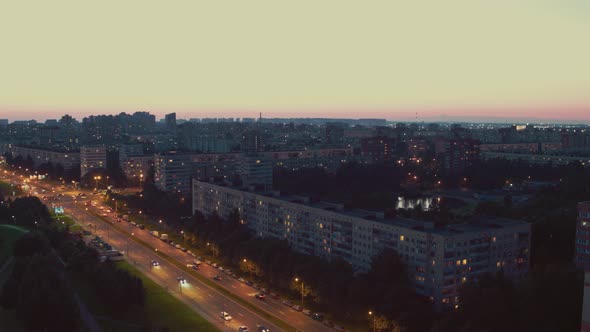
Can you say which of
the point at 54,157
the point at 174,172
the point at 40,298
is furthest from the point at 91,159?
the point at 40,298

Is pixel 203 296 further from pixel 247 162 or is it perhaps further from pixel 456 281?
pixel 247 162

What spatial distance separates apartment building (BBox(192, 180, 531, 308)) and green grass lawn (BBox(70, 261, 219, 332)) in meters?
7.49

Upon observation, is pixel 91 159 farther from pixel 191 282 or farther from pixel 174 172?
pixel 191 282

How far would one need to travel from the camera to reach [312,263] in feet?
83.4

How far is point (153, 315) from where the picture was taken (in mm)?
23891

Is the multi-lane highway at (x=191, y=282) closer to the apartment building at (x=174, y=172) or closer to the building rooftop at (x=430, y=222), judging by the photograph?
the building rooftop at (x=430, y=222)

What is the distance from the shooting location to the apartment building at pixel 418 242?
2267 centimetres

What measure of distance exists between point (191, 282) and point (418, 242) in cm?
1156

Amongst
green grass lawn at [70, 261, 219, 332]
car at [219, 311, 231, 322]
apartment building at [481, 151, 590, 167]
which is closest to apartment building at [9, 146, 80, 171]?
green grass lawn at [70, 261, 219, 332]

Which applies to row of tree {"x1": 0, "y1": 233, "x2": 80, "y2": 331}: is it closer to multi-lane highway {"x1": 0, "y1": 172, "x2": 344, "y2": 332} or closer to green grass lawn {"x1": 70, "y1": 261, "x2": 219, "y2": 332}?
green grass lawn {"x1": 70, "y1": 261, "x2": 219, "y2": 332}

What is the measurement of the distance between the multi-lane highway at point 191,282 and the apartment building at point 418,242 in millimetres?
4086

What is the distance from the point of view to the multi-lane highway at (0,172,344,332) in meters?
23.1

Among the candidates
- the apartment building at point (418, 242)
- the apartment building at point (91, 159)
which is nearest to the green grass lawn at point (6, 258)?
the apartment building at point (418, 242)

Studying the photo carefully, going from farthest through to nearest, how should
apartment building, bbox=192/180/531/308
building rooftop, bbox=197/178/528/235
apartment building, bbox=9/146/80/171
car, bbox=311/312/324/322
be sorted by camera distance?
1. apartment building, bbox=9/146/80/171
2. building rooftop, bbox=197/178/528/235
3. car, bbox=311/312/324/322
4. apartment building, bbox=192/180/531/308
